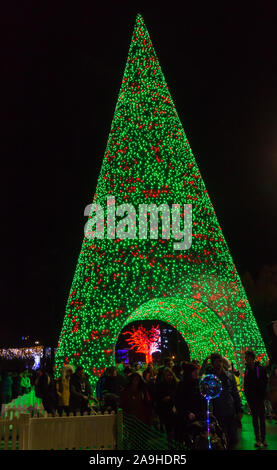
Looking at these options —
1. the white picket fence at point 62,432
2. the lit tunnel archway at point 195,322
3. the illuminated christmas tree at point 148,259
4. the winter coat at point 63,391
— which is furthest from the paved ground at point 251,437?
the winter coat at point 63,391

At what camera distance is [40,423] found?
257 inches

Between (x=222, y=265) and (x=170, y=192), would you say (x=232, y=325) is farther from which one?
(x=170, y=192)

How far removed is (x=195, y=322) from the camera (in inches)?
716

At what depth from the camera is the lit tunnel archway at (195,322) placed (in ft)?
51.0

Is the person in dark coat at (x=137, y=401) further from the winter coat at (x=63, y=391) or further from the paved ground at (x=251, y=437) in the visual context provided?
the winter coat at (x=63, y=391)

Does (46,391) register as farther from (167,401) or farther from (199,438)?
(199,438)

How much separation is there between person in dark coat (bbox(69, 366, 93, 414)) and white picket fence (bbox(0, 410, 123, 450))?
2.03 m

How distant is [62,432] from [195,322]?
1208 cm

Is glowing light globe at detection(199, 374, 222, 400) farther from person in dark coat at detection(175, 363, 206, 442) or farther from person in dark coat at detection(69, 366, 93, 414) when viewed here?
person in dark coat at detection(69, 366, 93, 414)

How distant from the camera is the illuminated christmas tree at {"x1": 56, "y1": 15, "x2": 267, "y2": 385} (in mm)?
14227


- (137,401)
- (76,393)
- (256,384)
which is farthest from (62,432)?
(256,384)

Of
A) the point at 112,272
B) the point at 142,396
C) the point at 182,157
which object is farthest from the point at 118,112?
the point at 142,396
